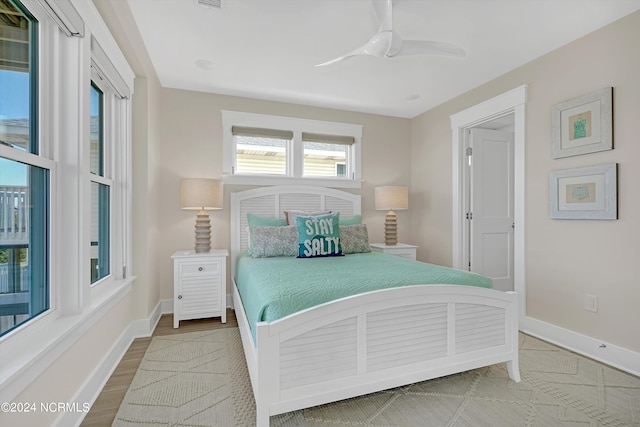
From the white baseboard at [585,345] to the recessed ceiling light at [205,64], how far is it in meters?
3.71

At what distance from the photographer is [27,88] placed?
138cm

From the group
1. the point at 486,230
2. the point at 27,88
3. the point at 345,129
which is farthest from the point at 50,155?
the point at 486,230

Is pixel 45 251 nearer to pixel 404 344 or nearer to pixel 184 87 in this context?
pixel 404 344

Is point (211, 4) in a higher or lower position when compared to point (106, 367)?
higher

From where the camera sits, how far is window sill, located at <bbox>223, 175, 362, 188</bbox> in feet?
12.0

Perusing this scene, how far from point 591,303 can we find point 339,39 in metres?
2.81

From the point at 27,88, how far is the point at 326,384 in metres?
1.93

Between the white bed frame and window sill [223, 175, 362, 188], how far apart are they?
78.7 inches

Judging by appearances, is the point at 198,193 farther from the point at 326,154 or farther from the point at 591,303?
the point at 591,303

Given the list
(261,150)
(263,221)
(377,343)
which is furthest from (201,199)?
(377,343)

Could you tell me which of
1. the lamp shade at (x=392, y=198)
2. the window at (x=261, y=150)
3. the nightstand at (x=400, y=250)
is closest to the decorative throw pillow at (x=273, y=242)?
the window at (x=261, y=150)

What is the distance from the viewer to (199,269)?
3.03 metres

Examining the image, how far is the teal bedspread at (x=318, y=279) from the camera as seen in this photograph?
164 centimetres

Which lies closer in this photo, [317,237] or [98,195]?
[98,195]
